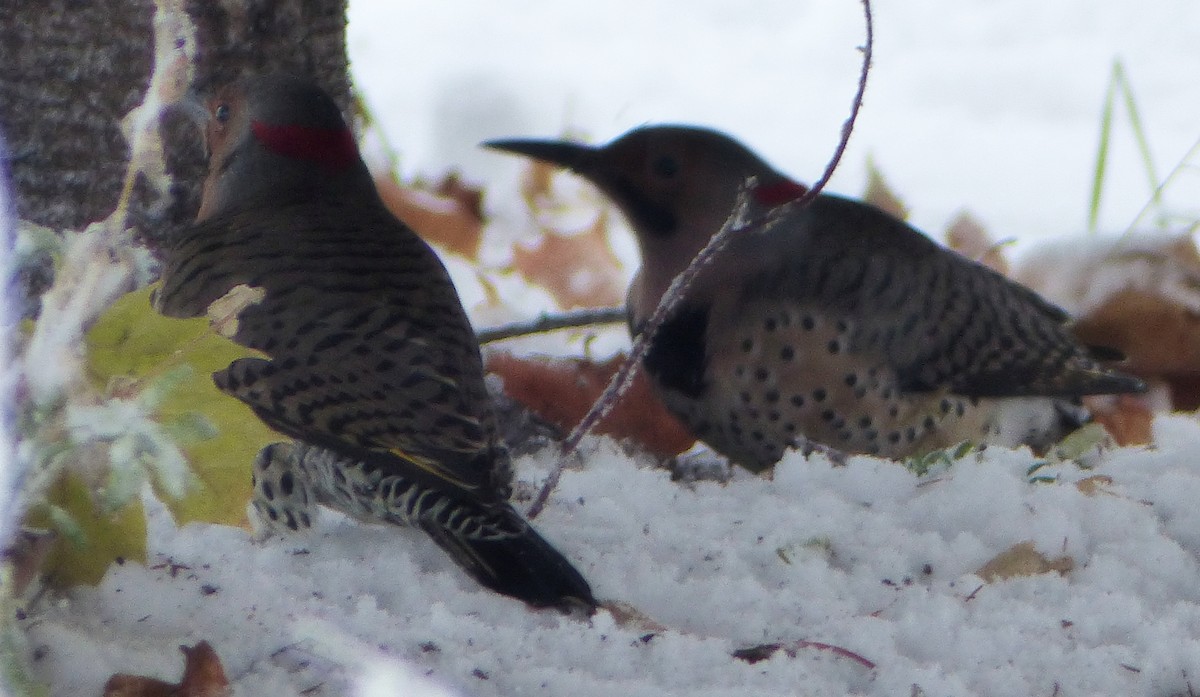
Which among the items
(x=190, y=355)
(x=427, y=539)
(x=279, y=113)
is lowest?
(x=427, y=539)

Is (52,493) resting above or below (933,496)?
above

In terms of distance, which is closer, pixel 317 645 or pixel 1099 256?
pixel 317 645

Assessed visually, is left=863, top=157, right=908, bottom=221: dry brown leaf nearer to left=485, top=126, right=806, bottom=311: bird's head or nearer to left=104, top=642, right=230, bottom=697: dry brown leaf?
left=485, top=126, right=806, bottom=311: bird's head

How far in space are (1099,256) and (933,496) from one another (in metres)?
2.64

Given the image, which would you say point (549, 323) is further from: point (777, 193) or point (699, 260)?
point (699, 260)

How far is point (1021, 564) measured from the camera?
7.73 ft

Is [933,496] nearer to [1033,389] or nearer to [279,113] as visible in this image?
[1033,389]

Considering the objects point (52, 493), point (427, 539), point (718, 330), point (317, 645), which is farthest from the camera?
point (718, 330)

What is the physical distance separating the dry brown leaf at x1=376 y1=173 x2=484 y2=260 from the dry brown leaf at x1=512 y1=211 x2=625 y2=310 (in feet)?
1.01

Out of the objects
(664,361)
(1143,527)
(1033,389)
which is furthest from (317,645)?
(1033,389)

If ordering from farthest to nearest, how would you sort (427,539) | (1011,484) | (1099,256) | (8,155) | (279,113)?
(1099,256)
(279,113)
(8,155)
(1011,484)
(427,539)

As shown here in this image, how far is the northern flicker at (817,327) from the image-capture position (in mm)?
3480

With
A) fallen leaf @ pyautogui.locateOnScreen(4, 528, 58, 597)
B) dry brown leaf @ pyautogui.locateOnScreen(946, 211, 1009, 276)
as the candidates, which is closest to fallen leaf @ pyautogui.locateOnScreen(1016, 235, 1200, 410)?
dry brown leaf @ pyautogui.locateOnScreen(946, 211, 1009, 276)

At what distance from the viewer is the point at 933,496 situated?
266 cm
